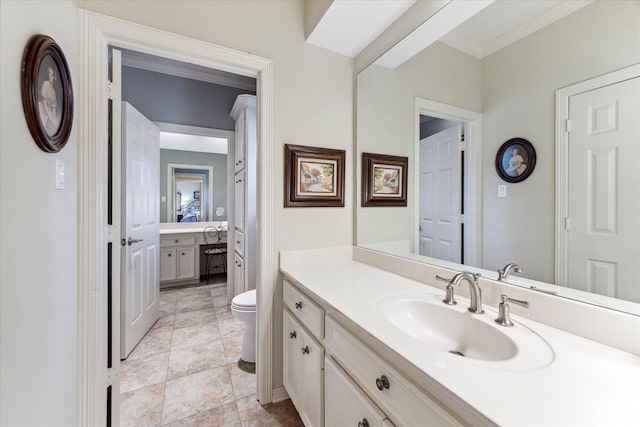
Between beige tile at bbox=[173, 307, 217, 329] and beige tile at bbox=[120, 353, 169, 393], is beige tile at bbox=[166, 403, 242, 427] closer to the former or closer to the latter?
beige tile at bbox=[120, 353, 169, 393]

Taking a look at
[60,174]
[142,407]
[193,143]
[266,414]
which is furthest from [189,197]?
[266,414]

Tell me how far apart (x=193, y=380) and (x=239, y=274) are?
1.27 m

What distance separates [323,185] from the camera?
5.88 ft

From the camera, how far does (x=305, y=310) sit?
1.31 meters

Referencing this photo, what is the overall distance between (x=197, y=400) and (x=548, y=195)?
7.04 ft

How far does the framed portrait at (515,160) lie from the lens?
102 cm

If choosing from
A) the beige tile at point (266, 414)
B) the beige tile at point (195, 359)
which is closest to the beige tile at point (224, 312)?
the beige tile at point (195, 359)

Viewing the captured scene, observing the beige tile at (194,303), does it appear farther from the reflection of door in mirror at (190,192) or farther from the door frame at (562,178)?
the door frame at (562,178)

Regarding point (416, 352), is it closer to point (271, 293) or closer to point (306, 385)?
point (306, 385)

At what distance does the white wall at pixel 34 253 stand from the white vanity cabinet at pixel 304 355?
1001 mm

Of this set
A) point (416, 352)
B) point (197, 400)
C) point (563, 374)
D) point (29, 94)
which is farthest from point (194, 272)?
point (563, 374)

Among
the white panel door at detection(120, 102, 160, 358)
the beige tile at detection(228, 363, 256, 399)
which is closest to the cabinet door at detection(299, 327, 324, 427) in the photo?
the beige tile at detection(228, 363, 256, 399)

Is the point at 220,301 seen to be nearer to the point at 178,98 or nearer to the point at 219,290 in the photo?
the point at 219,290

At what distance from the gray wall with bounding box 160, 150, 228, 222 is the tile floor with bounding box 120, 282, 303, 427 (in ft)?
7.73
